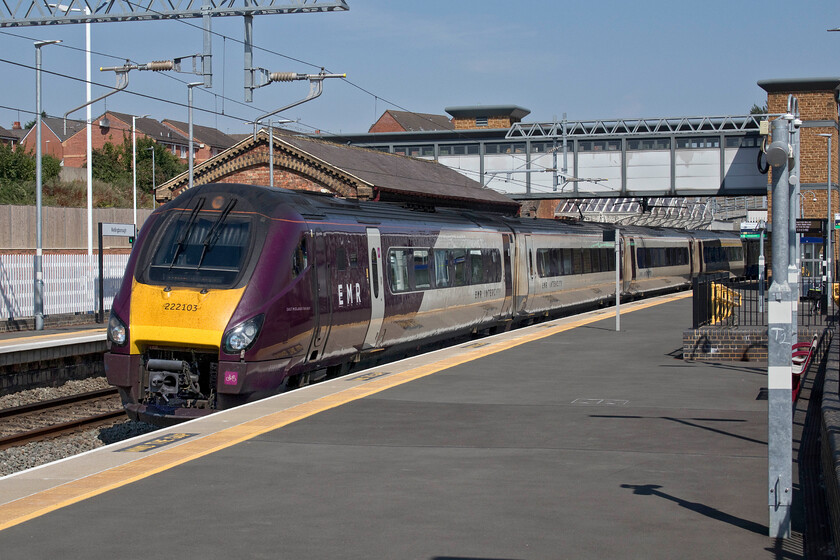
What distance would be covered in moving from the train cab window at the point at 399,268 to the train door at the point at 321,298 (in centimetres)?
278

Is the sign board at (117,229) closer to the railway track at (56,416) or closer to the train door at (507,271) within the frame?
the railway track at (56,416)

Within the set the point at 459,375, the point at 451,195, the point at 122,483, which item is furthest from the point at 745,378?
the point at 451,195

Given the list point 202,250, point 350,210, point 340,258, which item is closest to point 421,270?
point 350,210

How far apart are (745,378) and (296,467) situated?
26.0 ft

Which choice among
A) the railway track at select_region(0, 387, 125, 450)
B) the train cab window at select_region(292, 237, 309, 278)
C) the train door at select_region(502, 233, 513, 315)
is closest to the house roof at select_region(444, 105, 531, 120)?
the train door at select_region(502, 233, 513, 315)

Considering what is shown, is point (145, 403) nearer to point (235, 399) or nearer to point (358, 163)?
point (235, 399)

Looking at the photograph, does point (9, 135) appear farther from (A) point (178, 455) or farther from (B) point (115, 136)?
(A) point (178, 455)

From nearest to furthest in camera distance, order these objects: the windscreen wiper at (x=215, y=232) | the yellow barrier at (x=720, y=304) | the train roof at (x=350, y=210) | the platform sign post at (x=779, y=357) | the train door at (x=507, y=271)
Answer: the platform sign post at (x=779, y=357) < the windscreen wiper at (x=215, y=232) < the train roof at (x=350, y=210) < the yellow barrier at (x=720, y=304) < the train door at (x=507, y=271)

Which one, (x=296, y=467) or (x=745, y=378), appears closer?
(x=296, y=467)

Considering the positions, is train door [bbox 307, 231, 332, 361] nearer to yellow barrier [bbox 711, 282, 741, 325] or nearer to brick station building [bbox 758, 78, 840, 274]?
yellow barrier [bbox 711, 282, 741, 325]

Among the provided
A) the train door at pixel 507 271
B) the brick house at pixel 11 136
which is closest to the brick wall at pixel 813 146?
the train door at pixel 507 271

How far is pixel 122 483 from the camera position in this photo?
766 cm

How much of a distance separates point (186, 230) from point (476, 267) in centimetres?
943

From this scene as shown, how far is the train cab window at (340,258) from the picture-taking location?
1465 centimetres
